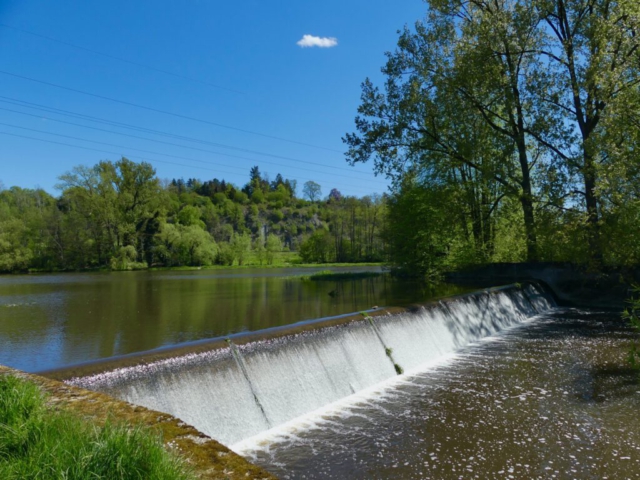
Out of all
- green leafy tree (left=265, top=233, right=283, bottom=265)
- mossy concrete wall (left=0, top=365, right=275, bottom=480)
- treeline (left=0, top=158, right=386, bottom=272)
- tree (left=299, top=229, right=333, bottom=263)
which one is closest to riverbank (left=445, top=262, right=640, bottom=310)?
mossy concrete wall (left=0, top=365, right=275, bottom=480)

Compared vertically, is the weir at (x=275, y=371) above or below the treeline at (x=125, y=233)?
below

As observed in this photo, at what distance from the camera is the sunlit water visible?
5062mm

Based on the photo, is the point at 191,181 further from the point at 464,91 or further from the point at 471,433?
the point at 471,433

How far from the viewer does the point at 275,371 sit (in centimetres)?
710

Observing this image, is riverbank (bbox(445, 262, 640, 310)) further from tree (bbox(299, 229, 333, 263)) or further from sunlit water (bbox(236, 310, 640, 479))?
tree (bbox(299, 229, 333, 263))

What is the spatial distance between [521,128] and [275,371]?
16.7 m

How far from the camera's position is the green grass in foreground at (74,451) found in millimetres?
2451

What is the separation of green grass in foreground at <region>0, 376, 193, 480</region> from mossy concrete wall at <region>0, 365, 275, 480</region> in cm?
28

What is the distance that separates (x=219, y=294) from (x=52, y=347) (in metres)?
12.1

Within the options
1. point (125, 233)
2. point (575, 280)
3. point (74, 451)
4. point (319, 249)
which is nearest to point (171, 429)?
point (74, 451)

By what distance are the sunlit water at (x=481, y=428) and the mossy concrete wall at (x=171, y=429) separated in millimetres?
1872

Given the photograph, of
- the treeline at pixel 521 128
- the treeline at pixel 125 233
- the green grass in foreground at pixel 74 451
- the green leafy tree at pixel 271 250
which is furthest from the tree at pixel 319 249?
the green grass in foreground at pixel 74 451

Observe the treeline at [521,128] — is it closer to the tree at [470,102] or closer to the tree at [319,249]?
the tree at [470,102]

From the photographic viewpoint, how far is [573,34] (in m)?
17.2
